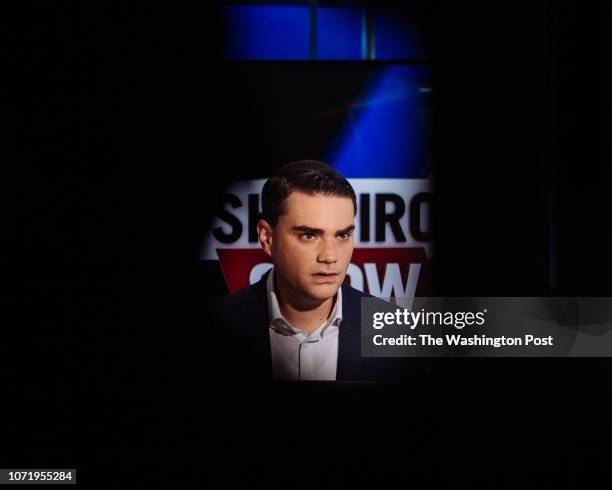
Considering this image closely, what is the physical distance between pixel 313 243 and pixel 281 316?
1.42 feet

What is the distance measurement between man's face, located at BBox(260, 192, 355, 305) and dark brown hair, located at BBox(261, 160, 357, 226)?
0.09ft

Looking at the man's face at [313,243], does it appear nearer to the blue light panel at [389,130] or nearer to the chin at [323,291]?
the chin at [323,291]

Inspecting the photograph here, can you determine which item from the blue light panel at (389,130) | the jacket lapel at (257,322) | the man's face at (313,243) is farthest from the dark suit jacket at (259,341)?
the blue light panel at (389,130)

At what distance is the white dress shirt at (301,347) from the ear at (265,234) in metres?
0.12

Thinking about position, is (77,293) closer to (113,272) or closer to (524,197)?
(113,272)

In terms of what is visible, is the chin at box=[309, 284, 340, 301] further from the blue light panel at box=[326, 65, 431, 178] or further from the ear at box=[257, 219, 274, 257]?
the blue light panel at box=[326, 65, 431, 178]

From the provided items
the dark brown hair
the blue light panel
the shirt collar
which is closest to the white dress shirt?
the shirt collar

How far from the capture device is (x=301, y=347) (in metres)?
2.91

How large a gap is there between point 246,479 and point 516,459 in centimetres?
145

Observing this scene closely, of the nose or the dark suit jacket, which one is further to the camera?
the dark suit jacket

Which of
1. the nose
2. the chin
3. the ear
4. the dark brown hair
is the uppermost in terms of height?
the dark brown hair

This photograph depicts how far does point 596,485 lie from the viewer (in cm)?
293

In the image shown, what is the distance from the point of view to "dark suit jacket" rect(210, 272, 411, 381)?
115 inches

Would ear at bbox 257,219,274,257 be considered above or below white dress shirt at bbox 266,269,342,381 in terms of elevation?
above
